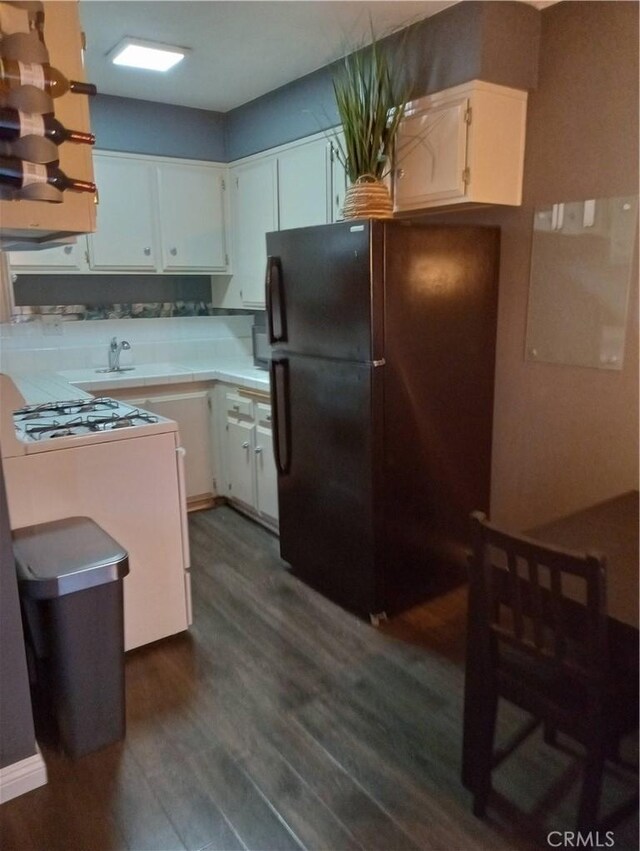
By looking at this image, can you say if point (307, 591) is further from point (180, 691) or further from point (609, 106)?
point (609, 106)

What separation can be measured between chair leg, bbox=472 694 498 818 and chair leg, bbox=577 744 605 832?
25cm

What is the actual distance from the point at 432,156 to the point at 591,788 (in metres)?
2.24

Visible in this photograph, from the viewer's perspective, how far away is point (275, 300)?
9.26ft

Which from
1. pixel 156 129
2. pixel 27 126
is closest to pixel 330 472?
pixel 27 126

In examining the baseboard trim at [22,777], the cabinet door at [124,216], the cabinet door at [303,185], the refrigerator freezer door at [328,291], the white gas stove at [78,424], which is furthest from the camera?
the cabinet door at [124,216]

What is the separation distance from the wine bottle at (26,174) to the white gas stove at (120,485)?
2.63 feet

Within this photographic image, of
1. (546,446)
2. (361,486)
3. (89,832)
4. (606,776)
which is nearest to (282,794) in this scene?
(89,832)

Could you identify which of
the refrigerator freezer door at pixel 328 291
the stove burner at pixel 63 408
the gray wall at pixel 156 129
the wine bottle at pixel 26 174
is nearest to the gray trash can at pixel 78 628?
the stove burner at pixel 63 408

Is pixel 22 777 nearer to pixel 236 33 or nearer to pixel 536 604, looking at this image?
pixel 536 604

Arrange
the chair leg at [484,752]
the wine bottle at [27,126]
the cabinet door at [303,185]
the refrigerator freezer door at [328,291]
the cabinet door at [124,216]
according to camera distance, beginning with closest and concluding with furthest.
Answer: the wine bottle at [27,126] < the chair leg at [484,752] < the refrigerator freezer door at [328,291] < the cabinet door at [303,185] < the cabinet door at [124,216]

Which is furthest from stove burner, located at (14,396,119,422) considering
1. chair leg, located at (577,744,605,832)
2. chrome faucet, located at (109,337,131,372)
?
chair leg, located at (577,744,605,832)

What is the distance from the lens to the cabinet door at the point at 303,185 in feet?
10.7

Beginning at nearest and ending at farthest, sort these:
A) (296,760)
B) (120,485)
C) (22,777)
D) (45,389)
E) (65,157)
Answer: (65,157)
(22,777)
(296,760)
(120,485)
(45,389)

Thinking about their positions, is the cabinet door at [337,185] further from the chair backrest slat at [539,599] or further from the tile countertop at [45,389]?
the chair backrest slat at [539,599]
